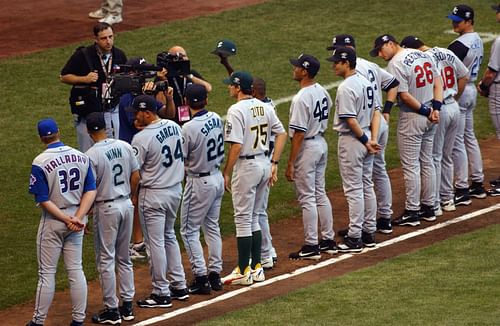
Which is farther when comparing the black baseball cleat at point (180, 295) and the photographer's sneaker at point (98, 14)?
the photographer's sneaker at point (98, 14)

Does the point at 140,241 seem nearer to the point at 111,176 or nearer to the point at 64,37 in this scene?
the point at 111,176

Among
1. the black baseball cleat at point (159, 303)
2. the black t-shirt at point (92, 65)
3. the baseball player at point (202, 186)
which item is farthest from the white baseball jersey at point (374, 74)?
the black baseball cleat at point (159, 303)

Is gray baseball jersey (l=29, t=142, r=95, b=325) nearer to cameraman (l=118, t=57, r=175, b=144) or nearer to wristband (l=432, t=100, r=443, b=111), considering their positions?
cameraman (l=118, t=57, r=175, b=144)

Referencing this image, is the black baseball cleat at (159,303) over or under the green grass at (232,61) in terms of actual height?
under

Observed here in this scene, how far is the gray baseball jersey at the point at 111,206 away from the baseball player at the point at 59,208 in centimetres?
23

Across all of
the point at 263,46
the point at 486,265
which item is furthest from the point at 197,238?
the point at 263,46

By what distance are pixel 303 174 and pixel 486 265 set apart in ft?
6.41

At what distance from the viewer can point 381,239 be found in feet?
43.8

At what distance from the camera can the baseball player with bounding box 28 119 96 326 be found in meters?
10.5

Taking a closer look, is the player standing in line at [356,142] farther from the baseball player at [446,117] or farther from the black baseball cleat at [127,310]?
the black baseball cleat at [127,310]

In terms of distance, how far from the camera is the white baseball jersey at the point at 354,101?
12648 mm

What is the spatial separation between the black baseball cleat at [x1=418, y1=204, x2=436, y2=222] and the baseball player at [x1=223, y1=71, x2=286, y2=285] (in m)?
2.51

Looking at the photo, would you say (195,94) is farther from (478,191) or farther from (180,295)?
(478,191)

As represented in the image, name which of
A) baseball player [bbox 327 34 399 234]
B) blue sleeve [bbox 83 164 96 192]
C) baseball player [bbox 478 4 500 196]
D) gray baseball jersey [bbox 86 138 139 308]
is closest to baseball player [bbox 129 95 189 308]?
gray baseball jersey [bbox 86 138 139 308]
